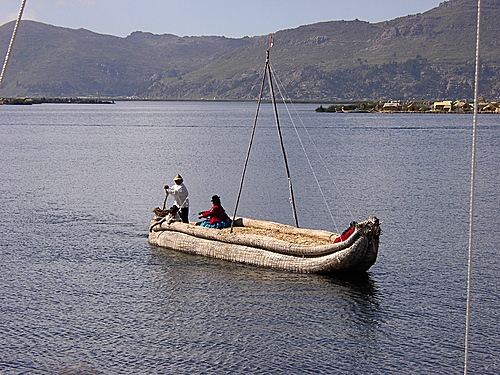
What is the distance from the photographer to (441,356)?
16.1m

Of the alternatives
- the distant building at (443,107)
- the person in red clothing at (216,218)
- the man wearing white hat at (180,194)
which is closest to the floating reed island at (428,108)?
the distant building at (443,107)

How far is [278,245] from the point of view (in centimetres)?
2244

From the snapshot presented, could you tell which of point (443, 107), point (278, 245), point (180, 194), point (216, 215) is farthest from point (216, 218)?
point (443, 107)

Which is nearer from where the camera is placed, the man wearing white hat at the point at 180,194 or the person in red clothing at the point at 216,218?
the person in red clothing at the point at 216,218

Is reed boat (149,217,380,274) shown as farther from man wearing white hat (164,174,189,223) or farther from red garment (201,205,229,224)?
man wearing white hat (164,174,189,223)

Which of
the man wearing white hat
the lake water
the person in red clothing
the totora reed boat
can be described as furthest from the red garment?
the lake water

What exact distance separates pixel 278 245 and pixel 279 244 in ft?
0.14

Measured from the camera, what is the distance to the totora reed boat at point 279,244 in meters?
20.9

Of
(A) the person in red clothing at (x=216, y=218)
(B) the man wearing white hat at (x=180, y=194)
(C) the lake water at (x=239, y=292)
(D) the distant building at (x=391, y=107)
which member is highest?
(B) the man wearing white hat at (x=180, y=194)

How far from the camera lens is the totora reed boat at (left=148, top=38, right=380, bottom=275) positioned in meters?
20.9

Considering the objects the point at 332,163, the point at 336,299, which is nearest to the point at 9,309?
the point at 336,299

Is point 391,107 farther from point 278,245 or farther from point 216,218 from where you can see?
point 278,245

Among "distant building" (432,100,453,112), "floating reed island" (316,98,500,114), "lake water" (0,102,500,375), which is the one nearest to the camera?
"lake water" (0,102,500,375)

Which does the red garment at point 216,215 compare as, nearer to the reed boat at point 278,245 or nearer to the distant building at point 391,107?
the reed boat at point 278,245
